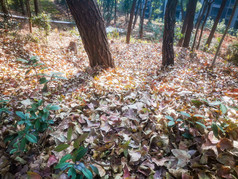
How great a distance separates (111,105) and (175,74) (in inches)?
91.9

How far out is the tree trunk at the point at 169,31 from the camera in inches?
144

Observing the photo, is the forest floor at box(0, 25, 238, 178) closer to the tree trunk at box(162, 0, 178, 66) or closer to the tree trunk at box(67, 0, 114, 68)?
the tree trunk at box(67, 0, 114, 68)

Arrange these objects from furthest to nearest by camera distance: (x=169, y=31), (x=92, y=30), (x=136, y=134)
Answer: (x=169, y=31)
(x=92, y=30)
(x=136, y=134)

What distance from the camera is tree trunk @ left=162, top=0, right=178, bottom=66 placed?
366 centimetres

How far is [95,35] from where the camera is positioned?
3086 millimetres

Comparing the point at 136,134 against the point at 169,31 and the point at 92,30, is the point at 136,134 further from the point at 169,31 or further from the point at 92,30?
the point at 169,31

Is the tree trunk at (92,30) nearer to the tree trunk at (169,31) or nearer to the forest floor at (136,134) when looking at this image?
the forest floor at (136,134)

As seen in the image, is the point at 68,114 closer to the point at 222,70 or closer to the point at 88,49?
the point at 88,49

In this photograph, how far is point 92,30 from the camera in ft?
9.92

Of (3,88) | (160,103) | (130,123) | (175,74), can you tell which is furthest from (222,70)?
(3,88)

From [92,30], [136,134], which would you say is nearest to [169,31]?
A: [92,30]

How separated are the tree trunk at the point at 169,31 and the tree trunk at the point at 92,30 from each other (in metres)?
1.69

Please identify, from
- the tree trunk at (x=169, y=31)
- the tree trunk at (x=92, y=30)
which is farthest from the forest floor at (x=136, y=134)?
the tree trunk at (x=169, y=31)

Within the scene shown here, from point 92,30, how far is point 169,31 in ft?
Answer: 6.91
